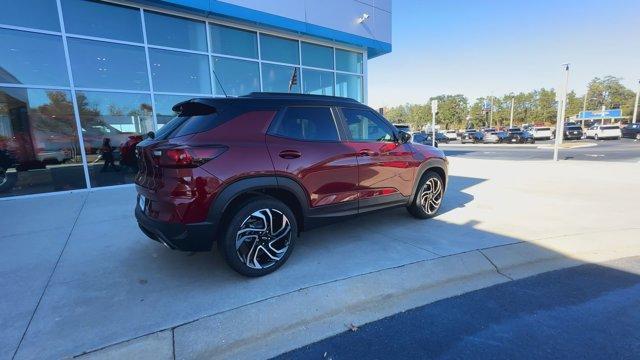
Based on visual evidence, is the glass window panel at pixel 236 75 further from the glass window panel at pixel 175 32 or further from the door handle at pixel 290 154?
the door handle at pixel 290 154

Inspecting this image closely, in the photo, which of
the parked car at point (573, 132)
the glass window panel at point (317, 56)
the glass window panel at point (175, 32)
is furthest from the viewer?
the parked car at point (573, 132)

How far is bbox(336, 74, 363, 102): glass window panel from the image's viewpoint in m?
12.8

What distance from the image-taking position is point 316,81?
12172 millimetres

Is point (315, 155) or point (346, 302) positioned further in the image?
point (315, 155)

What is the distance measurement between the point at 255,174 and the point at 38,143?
819cm

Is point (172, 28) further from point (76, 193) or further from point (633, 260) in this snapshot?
point (633, 260)

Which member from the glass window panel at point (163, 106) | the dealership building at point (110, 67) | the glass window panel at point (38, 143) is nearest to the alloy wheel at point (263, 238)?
the dealership building at point (110, 67)

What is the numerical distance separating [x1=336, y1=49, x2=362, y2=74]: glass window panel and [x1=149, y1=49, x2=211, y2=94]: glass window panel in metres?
5.30

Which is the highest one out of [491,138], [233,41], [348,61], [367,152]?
[233,41]

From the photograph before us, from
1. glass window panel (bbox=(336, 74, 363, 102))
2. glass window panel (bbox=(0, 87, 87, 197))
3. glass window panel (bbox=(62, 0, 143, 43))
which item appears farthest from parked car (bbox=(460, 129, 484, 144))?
glass window panel (bbox=(0, 87, 87, 197))

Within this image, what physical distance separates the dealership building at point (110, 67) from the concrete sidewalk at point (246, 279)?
271 cm

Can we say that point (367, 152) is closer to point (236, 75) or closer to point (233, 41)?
point (236, 75)

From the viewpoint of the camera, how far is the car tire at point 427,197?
4801mm

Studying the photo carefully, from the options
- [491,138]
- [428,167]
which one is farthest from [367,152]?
[491,138]
